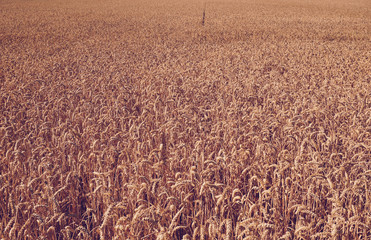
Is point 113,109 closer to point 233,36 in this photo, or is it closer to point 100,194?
point 100,194

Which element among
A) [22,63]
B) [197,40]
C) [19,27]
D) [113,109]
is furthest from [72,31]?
[113,109]

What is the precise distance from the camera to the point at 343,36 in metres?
19.6

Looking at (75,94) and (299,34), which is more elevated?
(299,34)

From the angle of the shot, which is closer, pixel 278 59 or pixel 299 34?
pixel 278 59

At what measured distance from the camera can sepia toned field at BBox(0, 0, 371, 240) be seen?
294 centimetres

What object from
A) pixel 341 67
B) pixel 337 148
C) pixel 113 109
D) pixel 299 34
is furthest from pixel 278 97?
pixel 299 34

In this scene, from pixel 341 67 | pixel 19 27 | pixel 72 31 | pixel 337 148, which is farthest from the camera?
pixel 19 27

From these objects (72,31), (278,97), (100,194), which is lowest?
(100,194)

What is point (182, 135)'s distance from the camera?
455 centimetres

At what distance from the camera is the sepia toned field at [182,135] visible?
294 cm

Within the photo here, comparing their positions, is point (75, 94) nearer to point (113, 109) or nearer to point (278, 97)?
point (113, 109)

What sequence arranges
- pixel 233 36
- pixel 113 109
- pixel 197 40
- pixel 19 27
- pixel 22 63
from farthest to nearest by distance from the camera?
1. pixel 19 27
2. pixel 233 36
3. pixel 197 40
4. pixel 22 63
5. pixel 113 109

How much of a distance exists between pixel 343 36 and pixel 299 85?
1407 centimetres

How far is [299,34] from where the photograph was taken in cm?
2005
